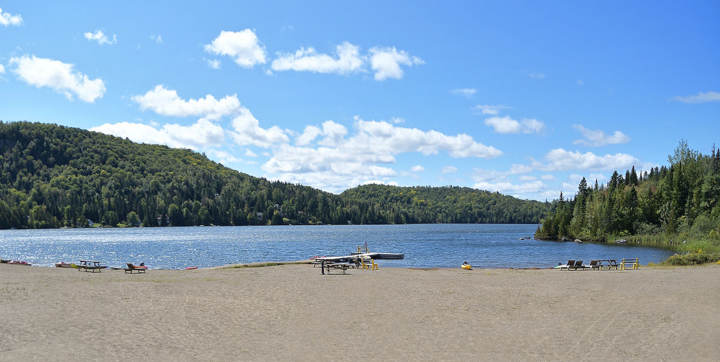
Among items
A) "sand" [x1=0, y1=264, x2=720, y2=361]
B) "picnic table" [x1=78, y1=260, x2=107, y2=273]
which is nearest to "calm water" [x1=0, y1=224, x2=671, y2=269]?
"picnic table" [x1=78, y1=260, x2=107, y2=273]

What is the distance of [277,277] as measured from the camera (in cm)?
3148

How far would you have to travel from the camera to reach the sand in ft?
44.3

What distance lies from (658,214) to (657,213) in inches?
15.5

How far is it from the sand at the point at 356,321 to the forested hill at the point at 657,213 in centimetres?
5830

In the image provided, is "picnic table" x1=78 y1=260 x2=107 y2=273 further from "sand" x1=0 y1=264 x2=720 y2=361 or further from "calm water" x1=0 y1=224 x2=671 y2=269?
"calm water" x1=0 y1=224 x2=671 y2=269

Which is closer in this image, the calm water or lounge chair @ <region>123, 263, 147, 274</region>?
lounge chair @ <region>123, 263, 147, 274</region>

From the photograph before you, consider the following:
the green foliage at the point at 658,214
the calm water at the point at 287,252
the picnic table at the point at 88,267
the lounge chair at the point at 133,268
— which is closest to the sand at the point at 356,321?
the lounge chair at the point at 133,268

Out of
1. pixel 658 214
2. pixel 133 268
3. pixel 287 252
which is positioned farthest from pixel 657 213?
pixel 133 268

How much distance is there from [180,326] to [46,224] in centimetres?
21393

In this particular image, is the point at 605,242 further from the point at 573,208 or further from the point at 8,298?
the point at 8,298

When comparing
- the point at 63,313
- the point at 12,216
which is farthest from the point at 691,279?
the point at 12,216

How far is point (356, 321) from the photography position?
698 inches

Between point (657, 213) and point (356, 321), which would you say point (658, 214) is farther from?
point (356, 321)

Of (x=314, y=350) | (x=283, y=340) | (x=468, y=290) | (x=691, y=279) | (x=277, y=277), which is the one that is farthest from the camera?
(x=277, y=277)
